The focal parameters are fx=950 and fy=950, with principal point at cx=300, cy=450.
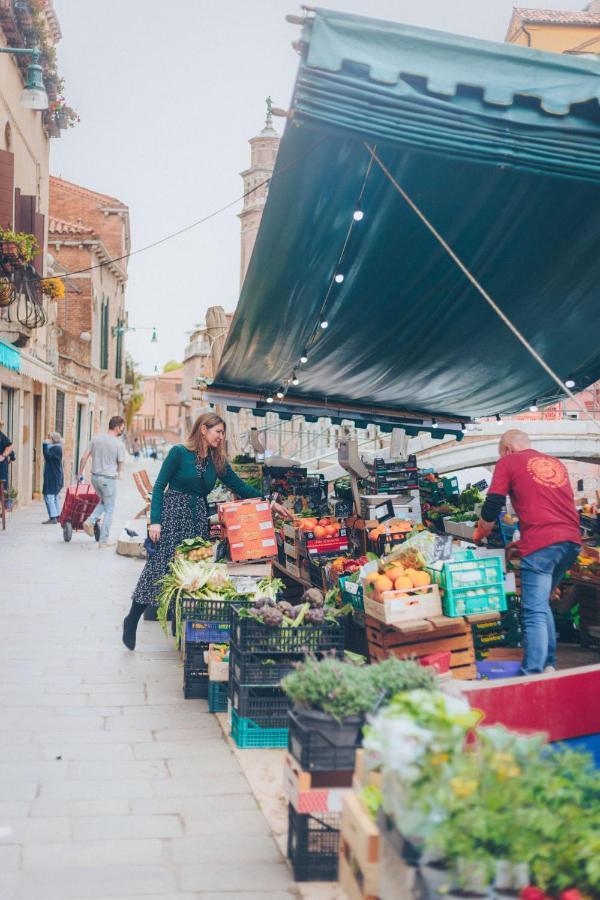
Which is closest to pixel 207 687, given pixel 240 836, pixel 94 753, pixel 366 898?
pixel 94 753

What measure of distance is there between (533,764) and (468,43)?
120 inches

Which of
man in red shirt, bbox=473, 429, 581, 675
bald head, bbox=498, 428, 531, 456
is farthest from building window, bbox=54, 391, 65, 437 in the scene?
man in red shirt, bbox=473, 429, 581, 675

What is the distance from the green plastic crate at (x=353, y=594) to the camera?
6316mm

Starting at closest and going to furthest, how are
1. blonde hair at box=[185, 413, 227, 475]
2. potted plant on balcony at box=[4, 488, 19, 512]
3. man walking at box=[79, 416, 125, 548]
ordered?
blonde hair at box=[185, 413, 227, 475], man walking at box=[79, 416, 125, 548], potted plant on balcony at box=[4, 488, 19, 512]

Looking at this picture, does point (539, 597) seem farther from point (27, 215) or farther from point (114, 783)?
point (27, 215)

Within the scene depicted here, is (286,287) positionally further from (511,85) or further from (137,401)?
(137,401)

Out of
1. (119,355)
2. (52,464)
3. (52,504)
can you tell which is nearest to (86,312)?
(119,355)

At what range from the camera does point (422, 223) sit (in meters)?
6.08

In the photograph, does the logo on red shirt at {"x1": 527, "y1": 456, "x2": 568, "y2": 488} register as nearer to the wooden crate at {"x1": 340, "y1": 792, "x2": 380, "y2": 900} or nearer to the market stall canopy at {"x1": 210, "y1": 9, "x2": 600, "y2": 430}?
the market stall canopy at {"x1": 210, "y1": 9, "x2": 600, "y2": 430}

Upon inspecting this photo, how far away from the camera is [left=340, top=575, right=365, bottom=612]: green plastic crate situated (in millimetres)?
6316

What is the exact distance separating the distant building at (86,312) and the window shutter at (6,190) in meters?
8.95

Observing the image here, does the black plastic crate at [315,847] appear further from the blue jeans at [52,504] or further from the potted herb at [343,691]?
the blue jeans at [52,504]

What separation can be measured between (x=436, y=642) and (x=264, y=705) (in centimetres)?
122

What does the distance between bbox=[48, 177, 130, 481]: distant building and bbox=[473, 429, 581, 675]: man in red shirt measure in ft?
66.3
